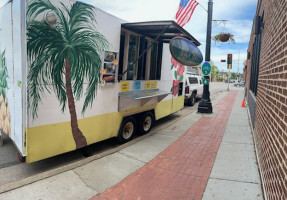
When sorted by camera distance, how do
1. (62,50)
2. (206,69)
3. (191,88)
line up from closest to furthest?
(62,50) → (206,69) → (191,88)

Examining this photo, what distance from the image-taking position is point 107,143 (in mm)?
6043

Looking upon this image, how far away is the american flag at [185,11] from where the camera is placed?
28.7ft

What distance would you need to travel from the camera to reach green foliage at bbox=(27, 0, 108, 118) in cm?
364

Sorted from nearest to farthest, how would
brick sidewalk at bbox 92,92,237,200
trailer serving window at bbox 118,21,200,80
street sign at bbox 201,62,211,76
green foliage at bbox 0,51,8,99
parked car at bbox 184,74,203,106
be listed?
brick sidewalk at bbox 92,92,237,200
green foliage at bbox 0,51,8,99
trailer serving window at bbox 118,21,200,80
street sign at bbox 201,62,211,76
parked car at bbox 184,74,203,106

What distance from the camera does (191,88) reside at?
43.3ft

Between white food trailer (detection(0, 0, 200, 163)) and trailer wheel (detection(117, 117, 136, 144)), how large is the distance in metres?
0.03

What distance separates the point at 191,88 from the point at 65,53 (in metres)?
10.1

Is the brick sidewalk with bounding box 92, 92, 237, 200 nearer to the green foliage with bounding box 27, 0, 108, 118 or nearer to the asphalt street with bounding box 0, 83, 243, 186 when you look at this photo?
the asphalt street with bounding box 0, 83, 243, 186

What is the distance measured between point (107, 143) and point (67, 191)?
2.61 meters

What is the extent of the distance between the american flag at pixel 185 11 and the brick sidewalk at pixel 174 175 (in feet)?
16.3

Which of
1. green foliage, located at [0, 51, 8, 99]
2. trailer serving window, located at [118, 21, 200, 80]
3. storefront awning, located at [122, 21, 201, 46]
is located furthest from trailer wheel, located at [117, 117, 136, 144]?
green foliage, located at [0, 51, 8, 99]

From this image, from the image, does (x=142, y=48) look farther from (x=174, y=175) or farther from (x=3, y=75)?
(x=174, y=175)

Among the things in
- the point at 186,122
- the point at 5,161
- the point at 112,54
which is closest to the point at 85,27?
the point at 112,54

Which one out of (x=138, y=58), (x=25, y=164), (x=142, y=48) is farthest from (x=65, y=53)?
(x=142, y=48)
